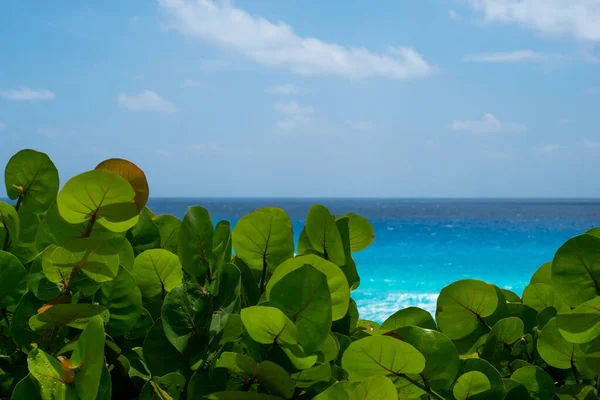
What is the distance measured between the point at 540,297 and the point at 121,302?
43 centimetres

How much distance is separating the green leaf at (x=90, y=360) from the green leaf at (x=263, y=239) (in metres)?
0.13

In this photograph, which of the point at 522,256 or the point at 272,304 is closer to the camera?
the point at 272,304

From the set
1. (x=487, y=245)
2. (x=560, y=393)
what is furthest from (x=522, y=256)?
(x=560, y=393)

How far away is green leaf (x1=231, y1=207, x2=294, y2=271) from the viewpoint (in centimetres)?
41

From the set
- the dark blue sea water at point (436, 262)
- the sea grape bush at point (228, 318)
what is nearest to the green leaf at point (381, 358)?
the sea grape bush at point (228, 318)

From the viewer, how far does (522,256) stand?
2105 cm

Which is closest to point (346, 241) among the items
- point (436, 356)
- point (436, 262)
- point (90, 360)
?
point (436, 356)

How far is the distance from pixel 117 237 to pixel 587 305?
36 centimetres

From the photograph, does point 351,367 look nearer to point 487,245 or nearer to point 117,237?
point 117,237

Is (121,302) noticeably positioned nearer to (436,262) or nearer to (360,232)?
(360,232)

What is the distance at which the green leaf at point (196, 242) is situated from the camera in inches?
15.6

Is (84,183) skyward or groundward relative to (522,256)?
skyward

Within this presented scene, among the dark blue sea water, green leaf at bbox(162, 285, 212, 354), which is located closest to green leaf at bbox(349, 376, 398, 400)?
green leaf at bbox(162, 285, 212, 354)

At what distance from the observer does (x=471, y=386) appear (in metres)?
0.39
